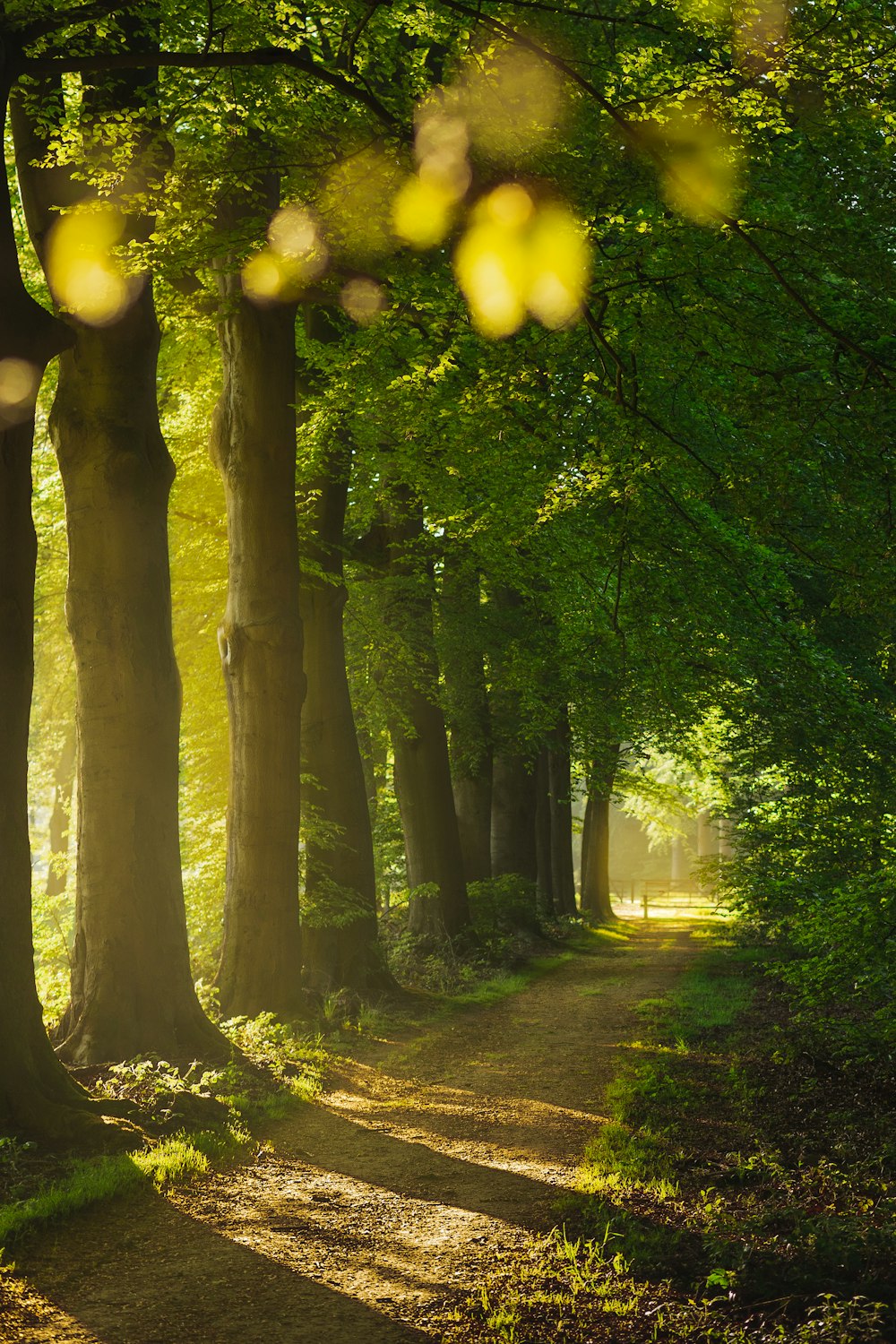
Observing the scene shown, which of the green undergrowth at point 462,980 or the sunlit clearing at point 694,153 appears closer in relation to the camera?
the sunlit clearing at point 694,153

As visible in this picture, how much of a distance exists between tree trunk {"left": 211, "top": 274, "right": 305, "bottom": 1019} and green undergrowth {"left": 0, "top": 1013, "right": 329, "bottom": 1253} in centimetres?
67

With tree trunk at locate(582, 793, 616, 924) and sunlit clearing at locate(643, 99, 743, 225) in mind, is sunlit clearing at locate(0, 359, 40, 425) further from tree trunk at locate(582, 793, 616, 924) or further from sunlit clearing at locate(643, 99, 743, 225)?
tree trunk at locate(582, 793, 616, 924)

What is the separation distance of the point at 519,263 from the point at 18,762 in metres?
5.59

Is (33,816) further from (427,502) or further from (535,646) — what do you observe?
(427,502)

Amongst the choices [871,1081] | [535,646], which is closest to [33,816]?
[535,646]

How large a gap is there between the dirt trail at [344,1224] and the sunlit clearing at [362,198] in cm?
710

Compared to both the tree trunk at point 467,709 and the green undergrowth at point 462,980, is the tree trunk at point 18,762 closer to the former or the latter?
the green undergrowth at point 462,980

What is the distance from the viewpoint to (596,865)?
3344cm

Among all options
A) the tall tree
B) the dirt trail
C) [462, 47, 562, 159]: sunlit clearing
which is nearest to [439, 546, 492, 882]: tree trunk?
the tall tree

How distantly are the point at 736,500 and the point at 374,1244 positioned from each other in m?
7.06

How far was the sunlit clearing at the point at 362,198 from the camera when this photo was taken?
349 inches

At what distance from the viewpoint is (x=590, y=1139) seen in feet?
26.3

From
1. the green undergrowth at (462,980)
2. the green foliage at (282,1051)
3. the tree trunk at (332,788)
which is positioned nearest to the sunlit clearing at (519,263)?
the tree trunk at (332,788)

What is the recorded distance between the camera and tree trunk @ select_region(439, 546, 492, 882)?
19.3 meters
